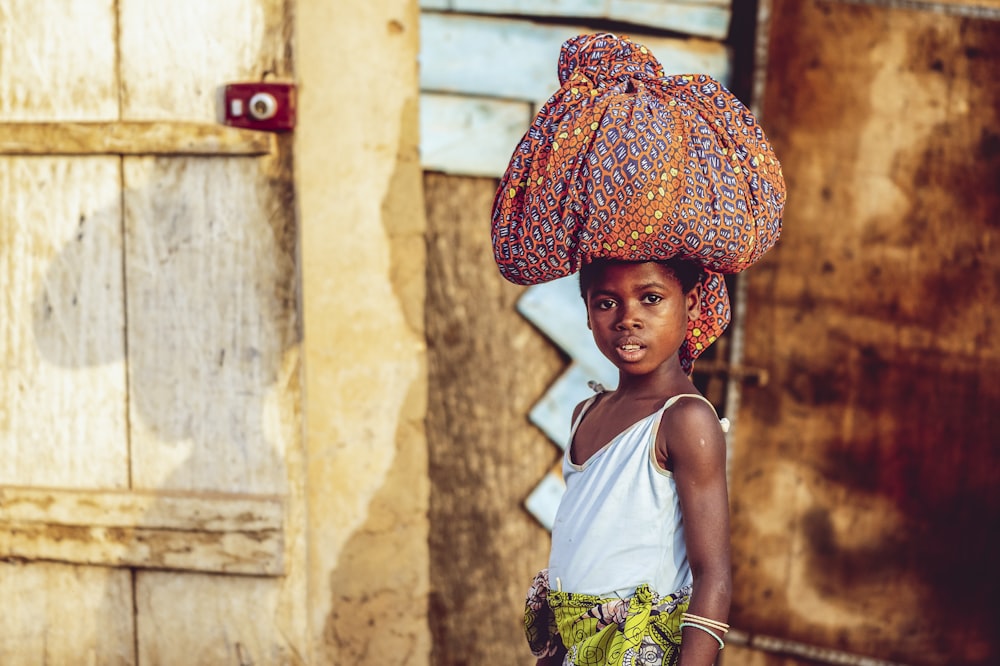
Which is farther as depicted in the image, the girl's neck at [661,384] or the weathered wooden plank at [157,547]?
the weathered wooden plank at [157,547]

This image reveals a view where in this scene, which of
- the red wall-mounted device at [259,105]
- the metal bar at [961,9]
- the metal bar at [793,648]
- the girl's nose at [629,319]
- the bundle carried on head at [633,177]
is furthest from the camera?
the metal bar at [793,648]

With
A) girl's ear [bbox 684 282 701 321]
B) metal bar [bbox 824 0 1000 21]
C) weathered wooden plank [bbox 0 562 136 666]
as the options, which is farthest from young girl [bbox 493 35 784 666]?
weathered wooden plank [bbox 0 562 136 666]

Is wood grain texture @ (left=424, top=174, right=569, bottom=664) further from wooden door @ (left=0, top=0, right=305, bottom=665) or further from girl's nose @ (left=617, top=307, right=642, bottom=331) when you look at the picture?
girl's nose @ (left=617, top=307, right=642, bottom=331)

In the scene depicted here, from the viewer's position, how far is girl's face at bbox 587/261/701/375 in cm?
158

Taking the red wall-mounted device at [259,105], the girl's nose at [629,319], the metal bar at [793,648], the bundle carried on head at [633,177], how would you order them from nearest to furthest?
the bundle carried on head at [633,177] < the girl's nose at [629,319] < the red wall-mounted device at [259,105] < the metal bar at [793,648]

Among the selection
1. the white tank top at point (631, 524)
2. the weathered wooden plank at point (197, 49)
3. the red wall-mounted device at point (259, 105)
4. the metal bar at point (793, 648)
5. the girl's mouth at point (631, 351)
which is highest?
the weathered wooden plank at point (197, 49)

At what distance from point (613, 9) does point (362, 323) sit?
3.92ft

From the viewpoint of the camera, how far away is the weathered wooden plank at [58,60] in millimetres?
2795

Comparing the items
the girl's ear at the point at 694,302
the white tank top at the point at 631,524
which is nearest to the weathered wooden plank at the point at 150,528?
the white tank top at the point at 631,524

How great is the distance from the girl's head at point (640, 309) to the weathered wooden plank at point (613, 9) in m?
1.56

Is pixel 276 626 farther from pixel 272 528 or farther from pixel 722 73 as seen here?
pixel 722 73

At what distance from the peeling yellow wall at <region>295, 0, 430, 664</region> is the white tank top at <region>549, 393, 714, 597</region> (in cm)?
146

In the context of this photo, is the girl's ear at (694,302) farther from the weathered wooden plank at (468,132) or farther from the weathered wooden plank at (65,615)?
the weathered wooden plank at (65,615)

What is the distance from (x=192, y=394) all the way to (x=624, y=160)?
1.80 metres
